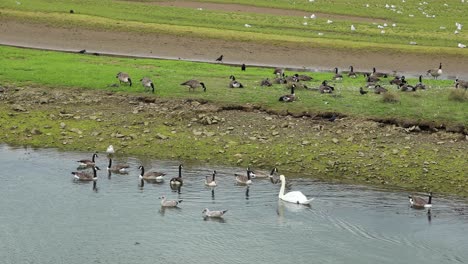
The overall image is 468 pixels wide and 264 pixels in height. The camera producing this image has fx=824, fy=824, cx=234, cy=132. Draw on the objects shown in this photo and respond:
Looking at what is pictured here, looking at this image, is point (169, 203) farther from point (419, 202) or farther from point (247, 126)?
point (247, 126)

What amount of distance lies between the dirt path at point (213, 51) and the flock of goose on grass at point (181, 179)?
21758 mm

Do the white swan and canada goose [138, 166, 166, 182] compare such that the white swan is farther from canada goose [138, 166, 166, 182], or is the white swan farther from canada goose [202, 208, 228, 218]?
canada goose [138, 166, 166, 182]

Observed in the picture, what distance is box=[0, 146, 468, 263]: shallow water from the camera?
2091cm

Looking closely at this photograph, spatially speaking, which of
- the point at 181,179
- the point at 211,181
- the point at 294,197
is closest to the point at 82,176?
the point at 181,179

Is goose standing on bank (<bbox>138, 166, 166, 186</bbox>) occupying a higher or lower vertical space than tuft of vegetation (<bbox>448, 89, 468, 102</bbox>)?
lower

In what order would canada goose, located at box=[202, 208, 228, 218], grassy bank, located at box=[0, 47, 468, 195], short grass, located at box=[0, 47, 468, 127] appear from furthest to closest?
short grass, located at box=[0, 47, 468, 127], grassy bank, located at box=[0, 47, 468, 195], canada goose, located at box=[202, 208, 228, 218]

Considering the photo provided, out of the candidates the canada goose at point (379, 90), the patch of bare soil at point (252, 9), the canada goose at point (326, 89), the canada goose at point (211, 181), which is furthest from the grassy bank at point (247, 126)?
the patch of bare soil at point (252, 9)

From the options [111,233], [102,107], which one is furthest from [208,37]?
[111,233]

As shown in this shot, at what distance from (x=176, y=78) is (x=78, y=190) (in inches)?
544

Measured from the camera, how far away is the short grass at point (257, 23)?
183ft

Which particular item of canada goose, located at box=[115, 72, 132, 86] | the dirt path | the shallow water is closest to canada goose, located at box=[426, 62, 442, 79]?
the dirt path

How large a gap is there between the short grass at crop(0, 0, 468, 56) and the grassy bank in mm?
17432

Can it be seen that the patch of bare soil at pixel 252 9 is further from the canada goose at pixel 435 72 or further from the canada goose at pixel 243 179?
the canada goose at pixel 243 179

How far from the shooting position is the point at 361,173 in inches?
1105
